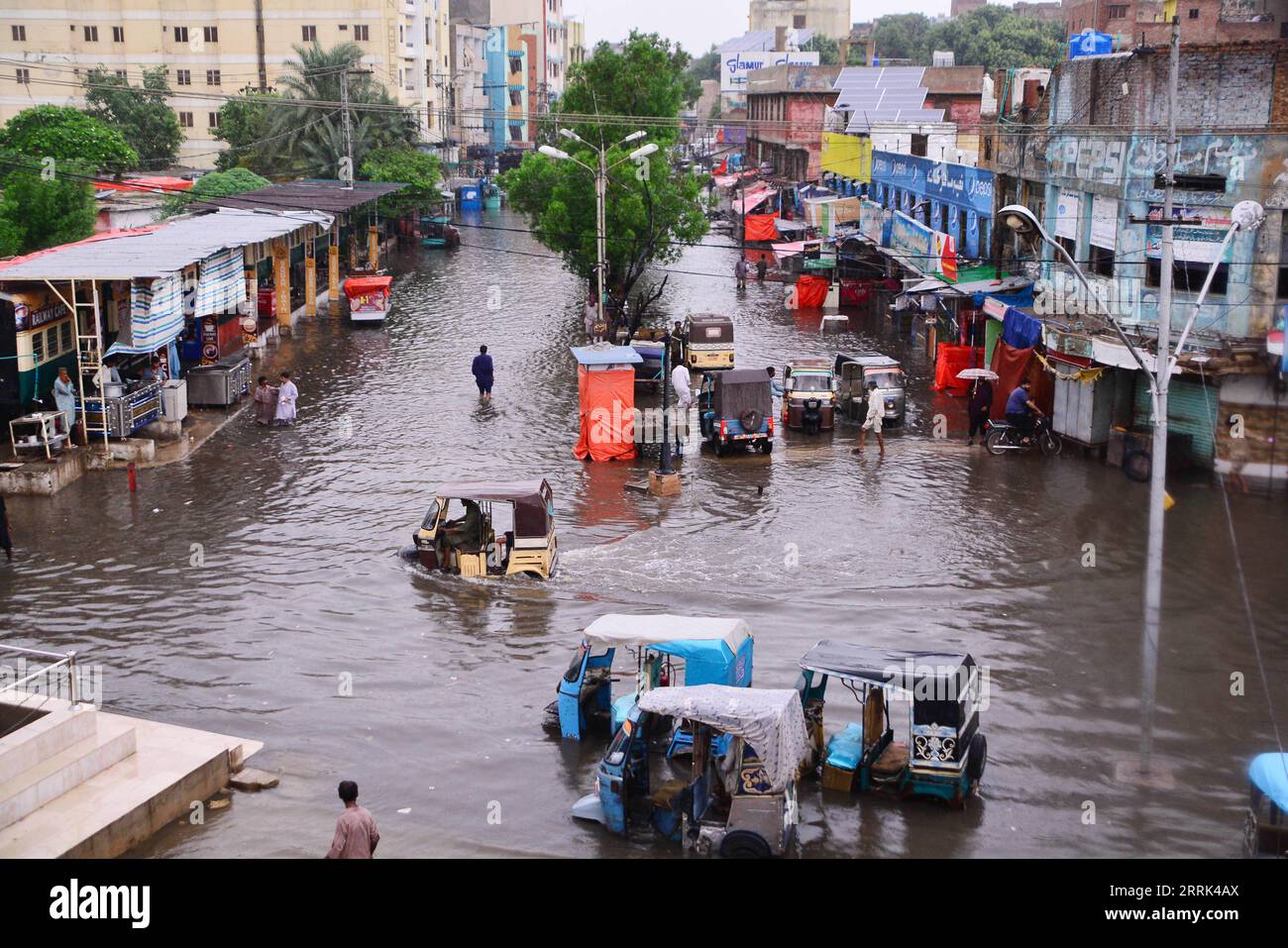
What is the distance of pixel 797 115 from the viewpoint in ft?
276

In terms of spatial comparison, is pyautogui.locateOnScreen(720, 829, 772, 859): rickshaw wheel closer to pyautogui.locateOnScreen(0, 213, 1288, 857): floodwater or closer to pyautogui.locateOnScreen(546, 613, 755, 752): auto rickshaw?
pyautogui.locateOnScreen(0, 213, 1288, 857): floodwater

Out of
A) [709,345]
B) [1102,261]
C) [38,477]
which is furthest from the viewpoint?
[709,345]

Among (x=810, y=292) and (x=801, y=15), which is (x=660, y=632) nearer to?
(x=810, y=292)

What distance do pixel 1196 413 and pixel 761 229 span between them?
39726 millimetres

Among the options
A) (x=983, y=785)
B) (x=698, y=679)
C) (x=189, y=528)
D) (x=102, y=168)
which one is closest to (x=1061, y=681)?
(x=983, y=785)

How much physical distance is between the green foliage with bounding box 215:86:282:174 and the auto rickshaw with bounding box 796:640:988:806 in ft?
180

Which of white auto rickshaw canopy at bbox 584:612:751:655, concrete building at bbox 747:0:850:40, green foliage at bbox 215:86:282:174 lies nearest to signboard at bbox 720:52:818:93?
concrete building at bbox 747:0:850:40


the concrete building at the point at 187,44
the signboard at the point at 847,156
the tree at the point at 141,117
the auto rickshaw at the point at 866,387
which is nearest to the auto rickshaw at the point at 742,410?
the auto rickshaw at the point at 866,387

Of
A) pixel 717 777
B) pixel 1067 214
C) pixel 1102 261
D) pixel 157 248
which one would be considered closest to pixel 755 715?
pixel 717 777

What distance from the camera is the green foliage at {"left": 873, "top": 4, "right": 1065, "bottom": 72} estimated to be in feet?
344

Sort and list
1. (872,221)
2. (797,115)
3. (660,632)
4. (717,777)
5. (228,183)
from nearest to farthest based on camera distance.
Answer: (717,777) → (660,632) → (872,221) → (228,183) → (797,115)

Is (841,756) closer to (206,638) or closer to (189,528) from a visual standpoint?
(206,638)

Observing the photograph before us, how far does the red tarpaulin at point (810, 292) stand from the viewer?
46219 mm

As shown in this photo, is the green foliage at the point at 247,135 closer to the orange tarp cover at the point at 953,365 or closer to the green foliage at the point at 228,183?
the green foliage at the point at 228,183
